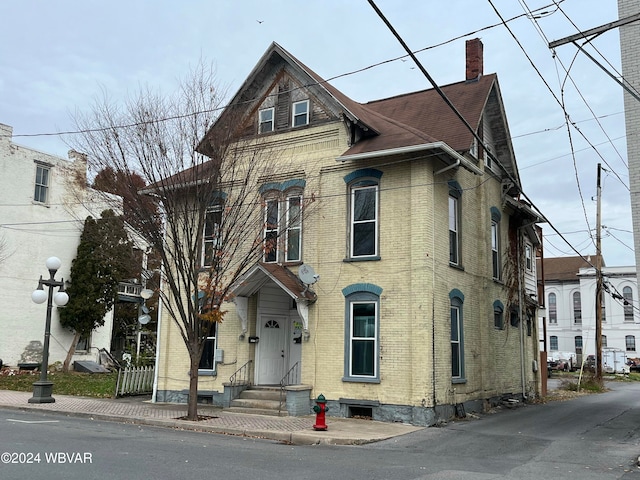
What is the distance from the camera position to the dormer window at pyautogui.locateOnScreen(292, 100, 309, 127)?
59.4 feet

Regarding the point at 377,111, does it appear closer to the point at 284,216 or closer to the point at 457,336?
the point at 284,216

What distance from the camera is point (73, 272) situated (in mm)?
30844

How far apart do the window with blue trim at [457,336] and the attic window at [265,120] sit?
24.5ft

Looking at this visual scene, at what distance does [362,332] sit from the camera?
1614 centimetres

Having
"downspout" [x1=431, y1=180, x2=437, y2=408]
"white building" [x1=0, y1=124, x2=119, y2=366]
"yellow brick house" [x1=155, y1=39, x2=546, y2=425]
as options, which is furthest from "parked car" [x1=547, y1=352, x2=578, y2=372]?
"downspout" [x1=431, y1=180, x2=437, y2=408]

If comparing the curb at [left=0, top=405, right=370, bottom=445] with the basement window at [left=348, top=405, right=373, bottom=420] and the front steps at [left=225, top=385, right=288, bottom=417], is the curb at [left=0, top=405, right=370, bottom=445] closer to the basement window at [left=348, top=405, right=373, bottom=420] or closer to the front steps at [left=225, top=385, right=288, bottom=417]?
the front steps at [left=225, top=385, right=288, bottom=417]

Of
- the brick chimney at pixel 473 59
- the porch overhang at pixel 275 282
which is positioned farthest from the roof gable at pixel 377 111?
the porch overhang at pixel 275 282

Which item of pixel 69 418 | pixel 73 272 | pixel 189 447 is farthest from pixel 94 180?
pixel 73 272

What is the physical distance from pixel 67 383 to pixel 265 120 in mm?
13247

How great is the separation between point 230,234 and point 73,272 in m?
18.3

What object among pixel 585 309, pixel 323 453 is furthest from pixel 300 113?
pixel 585 309

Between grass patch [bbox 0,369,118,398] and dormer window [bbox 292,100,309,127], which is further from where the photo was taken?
grass patch [bbox 0,369,118,398]

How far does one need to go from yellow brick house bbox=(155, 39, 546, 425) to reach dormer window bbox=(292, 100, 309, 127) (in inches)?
1.4

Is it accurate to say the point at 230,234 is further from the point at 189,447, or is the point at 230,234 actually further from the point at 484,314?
the point at 484,314
